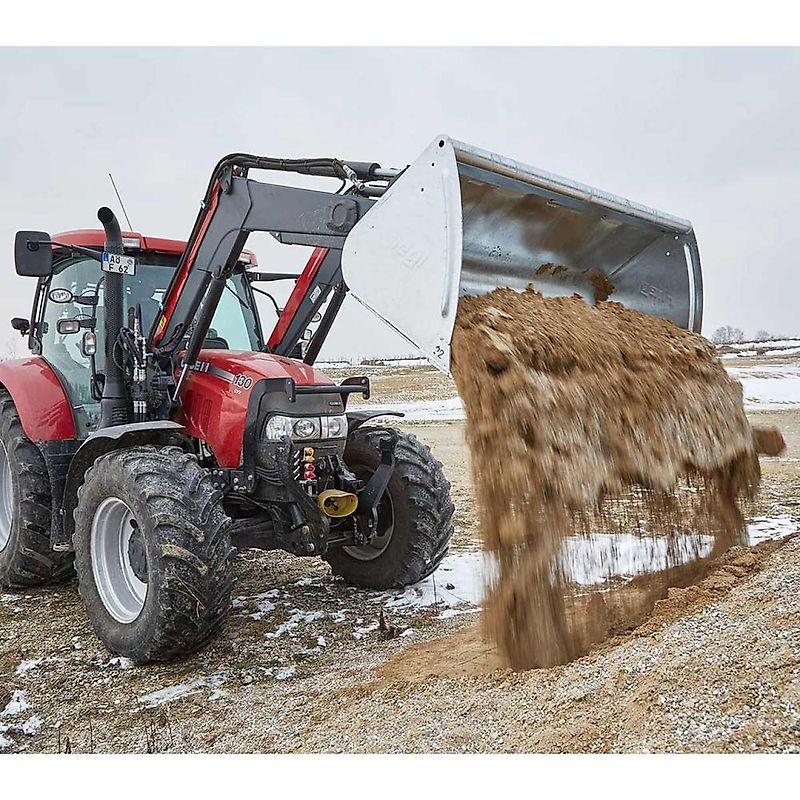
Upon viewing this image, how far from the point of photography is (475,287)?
13.2 ft

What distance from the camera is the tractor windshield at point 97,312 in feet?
15.6

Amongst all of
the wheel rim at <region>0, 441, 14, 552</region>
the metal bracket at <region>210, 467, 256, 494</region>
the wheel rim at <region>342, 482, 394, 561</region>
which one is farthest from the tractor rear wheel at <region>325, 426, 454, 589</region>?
the wheel rim at <region>0, 441, 14, 552</region>

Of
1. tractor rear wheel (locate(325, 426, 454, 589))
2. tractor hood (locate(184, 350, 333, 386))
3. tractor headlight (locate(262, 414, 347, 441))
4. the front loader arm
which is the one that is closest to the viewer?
the front loader arm

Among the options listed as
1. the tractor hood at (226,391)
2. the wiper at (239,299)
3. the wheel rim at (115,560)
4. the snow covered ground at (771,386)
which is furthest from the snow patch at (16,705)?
the snow covered ground at (771,386)

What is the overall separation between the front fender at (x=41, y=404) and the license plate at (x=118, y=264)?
100 centimetres

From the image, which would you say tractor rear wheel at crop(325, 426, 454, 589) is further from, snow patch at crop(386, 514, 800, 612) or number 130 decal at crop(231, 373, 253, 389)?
number 130 decal at crop(231, 373, 253, 389)

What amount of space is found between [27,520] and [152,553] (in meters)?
1.58

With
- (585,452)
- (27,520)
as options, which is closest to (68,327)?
(27,520)

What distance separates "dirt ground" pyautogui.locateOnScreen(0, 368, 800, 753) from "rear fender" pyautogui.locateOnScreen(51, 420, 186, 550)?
511 mm

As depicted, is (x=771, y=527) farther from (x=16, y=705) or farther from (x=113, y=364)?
A: (x=16, y=705)

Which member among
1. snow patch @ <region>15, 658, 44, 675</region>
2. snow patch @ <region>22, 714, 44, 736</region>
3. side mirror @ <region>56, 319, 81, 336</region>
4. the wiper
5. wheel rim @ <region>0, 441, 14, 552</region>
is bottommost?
snow patch @ <region>22, 714, 44, 736</region>

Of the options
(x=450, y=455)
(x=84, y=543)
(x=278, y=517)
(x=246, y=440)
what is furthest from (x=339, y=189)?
(x=450, y=455)

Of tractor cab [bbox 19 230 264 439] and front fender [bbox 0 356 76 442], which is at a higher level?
tractor cab [bbox 19 230 264 439]

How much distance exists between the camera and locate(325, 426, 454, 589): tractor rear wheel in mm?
4836
